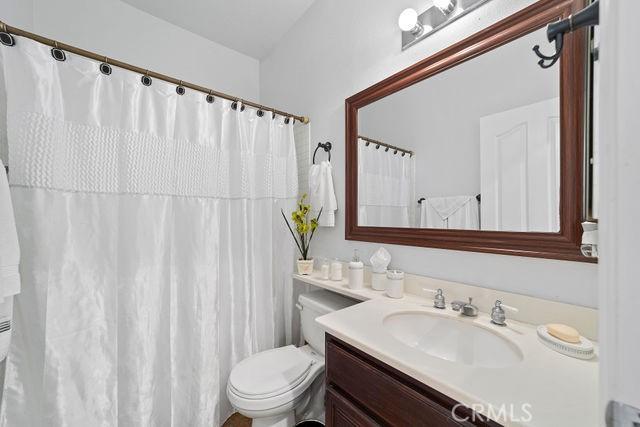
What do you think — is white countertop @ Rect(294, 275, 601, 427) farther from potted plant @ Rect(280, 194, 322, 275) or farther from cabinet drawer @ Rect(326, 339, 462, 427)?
potted plant @ Rect(280, 194, 322, 275)

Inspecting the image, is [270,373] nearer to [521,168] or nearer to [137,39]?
[521,168]

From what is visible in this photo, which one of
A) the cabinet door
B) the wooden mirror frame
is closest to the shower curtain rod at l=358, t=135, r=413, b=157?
the wooden mirror frame

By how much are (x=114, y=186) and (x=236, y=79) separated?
149 cm

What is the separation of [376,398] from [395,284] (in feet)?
1.56

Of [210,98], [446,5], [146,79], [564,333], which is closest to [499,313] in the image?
[564,333]

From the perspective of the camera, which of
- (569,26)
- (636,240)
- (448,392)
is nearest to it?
(636,240)

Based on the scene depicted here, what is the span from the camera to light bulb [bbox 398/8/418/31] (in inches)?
43.3

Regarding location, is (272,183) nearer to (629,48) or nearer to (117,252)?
(117,252)

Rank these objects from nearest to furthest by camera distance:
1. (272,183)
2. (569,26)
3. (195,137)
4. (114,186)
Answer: (569,26) < (114,186) < (195,137) < (272,183)

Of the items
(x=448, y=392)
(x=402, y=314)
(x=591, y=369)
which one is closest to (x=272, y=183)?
(x=402, y=314)

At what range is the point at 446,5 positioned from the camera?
102cm

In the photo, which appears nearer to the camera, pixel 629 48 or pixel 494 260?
pixel 629 48

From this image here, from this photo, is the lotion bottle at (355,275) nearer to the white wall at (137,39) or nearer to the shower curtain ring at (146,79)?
the shower curtain ring at (146,79)

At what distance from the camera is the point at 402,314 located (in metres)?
0.97
